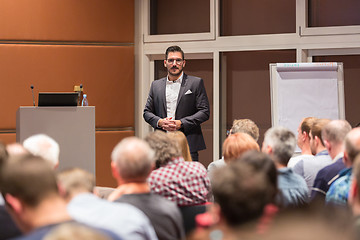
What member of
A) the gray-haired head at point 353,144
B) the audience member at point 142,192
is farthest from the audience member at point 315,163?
the audience member at point 142,192

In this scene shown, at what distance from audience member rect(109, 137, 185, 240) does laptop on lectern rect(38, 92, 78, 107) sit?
239cm

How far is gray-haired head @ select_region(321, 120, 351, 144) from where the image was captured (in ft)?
10.8

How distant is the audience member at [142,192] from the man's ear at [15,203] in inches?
23.4

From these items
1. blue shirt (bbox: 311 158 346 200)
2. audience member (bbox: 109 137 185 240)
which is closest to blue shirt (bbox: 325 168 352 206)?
A: blue shirt (bbox: 311 158 346 200)

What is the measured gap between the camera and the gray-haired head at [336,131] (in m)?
3.31

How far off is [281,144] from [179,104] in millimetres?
2683

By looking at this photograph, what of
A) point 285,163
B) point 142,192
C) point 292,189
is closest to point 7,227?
point 142,192

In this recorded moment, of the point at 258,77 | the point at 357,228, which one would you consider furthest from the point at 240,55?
the point at 357,228

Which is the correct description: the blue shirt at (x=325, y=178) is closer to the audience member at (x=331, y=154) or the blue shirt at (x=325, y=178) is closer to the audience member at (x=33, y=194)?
the audience member at (x=331, y=154)

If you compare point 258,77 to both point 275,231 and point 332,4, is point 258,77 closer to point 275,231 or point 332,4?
point 332,4

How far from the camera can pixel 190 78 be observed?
5672mm

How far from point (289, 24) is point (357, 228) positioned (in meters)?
4.99

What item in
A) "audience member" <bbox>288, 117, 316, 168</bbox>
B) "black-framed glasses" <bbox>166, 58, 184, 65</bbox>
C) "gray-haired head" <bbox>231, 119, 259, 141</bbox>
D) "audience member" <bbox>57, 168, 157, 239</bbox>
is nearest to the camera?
"audience member" <bbox>57, 168, 157, 239</bbox>

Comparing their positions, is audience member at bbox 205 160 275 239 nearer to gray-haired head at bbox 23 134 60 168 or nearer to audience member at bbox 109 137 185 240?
audience member at bbox 109 137 185 240
